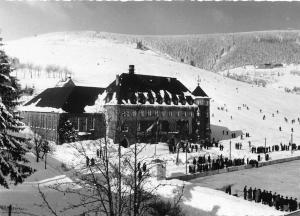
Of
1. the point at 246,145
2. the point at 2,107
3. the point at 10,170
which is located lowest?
the point at 246,145

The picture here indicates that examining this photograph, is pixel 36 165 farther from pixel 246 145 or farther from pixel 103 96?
pixel 246 145

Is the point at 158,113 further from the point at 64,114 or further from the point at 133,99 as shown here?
the point at 64,114

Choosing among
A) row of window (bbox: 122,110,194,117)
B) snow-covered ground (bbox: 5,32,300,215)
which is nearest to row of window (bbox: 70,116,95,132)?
row of window (bbox: 122,110,194,117)

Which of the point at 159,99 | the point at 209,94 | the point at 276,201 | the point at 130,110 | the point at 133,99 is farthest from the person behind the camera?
the point at 209,94

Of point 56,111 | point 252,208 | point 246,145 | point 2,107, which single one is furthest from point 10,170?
point 246,145

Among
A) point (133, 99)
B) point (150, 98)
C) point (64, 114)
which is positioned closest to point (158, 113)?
point (150, 98)

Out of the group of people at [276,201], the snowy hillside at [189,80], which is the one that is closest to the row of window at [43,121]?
the snowy hillside at [189,80]

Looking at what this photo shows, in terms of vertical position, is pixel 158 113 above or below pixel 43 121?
above

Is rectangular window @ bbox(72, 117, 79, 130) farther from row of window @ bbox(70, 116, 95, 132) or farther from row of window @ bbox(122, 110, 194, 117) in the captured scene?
row of window @ bbox(122, 110, 194, 117)
